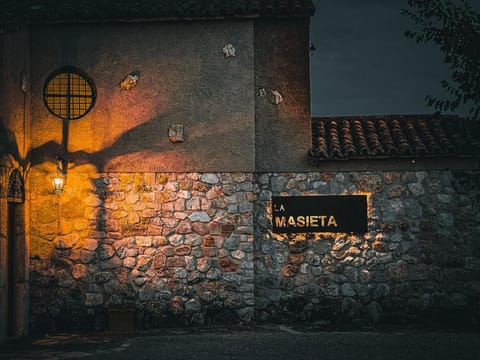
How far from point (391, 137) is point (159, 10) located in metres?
5.10

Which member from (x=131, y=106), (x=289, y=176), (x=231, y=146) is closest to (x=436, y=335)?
(x=289, y=176)

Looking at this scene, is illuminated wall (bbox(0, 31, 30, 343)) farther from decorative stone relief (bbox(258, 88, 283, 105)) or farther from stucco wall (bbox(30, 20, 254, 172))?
decorative stone relief (bbox(258, 88, 283, 105))

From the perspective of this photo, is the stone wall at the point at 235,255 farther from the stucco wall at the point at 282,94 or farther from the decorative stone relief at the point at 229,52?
the decorative stone relief at the point at 229,52

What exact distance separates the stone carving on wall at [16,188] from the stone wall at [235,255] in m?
0.63

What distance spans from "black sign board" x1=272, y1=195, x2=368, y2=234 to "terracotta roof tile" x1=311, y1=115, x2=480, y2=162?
2.65 ft

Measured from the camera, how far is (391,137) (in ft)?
48.2

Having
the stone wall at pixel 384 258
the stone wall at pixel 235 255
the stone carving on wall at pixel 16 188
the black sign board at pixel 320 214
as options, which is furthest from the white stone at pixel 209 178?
the stone carving on wall at pixel 16 188

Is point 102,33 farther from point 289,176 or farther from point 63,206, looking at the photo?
point 289,176

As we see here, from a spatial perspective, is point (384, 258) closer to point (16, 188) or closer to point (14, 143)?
point (16, 188)

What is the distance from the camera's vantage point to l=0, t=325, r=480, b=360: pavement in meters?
10.8

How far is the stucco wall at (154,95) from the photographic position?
14062 millimetres

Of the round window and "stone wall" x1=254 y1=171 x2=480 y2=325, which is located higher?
the round window

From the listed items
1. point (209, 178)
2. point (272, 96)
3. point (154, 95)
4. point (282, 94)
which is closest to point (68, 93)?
point (154, 95)

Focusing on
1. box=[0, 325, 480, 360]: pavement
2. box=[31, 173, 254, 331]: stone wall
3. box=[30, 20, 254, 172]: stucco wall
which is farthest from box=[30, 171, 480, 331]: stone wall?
box=[0, 325, 480, 360]: pavement
